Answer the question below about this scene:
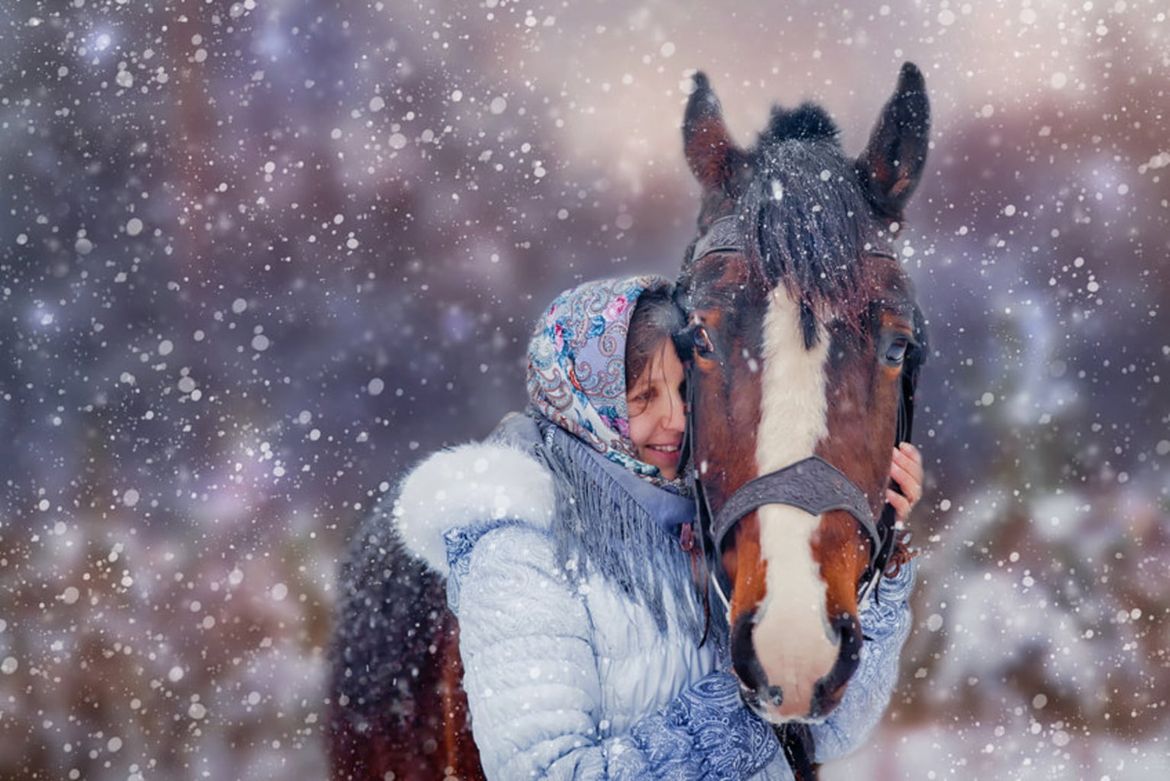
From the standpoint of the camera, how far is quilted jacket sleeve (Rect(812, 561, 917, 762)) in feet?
4.50

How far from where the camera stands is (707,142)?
142 centimetres

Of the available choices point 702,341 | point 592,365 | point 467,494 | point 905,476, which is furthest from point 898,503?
point 467,494

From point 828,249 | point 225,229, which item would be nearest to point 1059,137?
point 828,249

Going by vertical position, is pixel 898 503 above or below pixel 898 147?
below

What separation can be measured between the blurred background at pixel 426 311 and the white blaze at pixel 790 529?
5.71 ft

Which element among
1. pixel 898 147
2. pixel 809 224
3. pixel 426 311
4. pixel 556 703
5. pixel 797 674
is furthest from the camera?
pixel 426 311

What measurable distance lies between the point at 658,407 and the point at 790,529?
0.37 meters

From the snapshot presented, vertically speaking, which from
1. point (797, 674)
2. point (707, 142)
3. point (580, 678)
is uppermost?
point (707, 142)

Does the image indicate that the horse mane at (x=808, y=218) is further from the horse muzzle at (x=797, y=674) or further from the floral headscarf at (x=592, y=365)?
the horse muzzle at (x=797, y=674)

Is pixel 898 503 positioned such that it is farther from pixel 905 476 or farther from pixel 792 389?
pixel 792 389

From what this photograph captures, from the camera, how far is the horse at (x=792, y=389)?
3.34ft

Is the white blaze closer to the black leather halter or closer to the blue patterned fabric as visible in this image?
the black leather halter

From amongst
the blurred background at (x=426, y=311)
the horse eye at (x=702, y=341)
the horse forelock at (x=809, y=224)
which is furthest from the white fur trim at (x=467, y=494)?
the blurred background at (x=426, y=311)

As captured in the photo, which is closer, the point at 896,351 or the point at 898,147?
the point at 896,351
